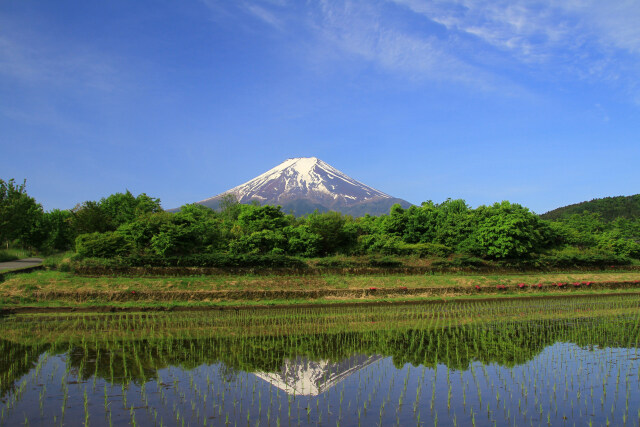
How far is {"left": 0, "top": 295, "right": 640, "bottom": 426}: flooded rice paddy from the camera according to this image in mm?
9320

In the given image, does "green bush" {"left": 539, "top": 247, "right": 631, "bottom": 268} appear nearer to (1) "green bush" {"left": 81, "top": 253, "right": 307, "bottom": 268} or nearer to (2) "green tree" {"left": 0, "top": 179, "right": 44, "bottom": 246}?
(1) "green bush" {"left": 81, "top": 253, "right": 307, "bottom": 268}

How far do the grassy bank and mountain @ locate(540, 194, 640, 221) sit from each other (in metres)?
85.6

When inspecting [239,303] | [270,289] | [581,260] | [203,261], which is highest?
[581,260]

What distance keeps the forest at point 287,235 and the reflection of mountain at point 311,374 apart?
59.1 ft

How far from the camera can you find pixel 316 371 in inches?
492

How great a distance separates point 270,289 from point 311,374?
54.9ft

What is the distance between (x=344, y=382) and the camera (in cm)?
1161

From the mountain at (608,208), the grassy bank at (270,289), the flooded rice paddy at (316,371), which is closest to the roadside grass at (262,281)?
the grassy bank at (270,289)

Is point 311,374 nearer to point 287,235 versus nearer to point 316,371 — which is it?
point 316,371

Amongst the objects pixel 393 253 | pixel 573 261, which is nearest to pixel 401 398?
pixel 393 253

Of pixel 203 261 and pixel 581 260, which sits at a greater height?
pixel 581 260

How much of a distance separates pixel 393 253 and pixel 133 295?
23.6 meters

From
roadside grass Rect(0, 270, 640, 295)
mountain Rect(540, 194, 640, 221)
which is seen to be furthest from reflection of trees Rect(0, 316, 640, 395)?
mountain Rect(540, 194, 640, 221)

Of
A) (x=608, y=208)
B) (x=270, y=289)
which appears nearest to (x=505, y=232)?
(x=270, y=289)
